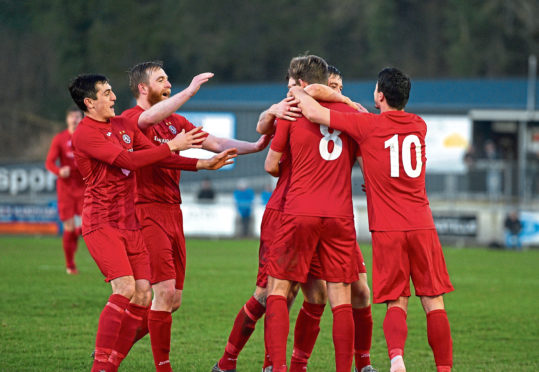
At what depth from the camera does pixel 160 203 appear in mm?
7055

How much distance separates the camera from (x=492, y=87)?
127 ft

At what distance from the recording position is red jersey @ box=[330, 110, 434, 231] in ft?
20.8

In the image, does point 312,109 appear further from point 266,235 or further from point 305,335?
point 305,335

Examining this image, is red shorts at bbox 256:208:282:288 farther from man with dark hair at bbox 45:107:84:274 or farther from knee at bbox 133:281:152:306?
man with dark hair at bbox 45:107:84:274

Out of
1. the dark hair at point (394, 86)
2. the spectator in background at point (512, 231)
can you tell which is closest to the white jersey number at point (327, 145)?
the dark hair at point (394, 86)

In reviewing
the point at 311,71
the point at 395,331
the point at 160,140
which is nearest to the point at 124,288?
the point at 160,140

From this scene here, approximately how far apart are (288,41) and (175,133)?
51498mm

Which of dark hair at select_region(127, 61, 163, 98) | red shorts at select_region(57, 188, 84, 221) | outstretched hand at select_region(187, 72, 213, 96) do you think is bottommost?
red shorts at select_region(57, 188, 84, 221)

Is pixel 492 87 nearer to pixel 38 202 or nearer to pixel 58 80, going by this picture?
pixel 38 202

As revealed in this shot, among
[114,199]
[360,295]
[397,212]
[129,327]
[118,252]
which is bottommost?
[129,327]

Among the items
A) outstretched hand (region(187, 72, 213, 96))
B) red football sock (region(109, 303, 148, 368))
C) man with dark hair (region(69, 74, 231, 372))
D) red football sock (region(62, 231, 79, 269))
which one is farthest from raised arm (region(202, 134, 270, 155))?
red football sock (region(62, 231, 79, 269))

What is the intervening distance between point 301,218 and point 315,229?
132mm

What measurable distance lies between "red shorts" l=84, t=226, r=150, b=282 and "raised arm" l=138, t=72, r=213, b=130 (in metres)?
0.88

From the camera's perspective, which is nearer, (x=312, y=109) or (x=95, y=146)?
(x=312, y=109)
